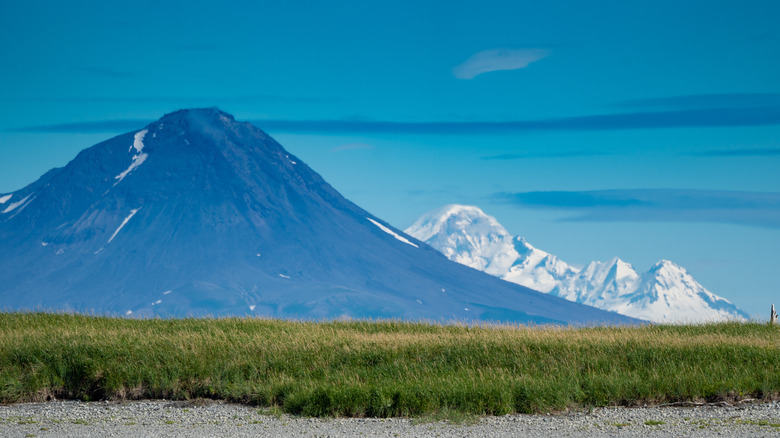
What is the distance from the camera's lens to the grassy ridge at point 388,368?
901 inches

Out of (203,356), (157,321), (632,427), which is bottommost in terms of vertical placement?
(632,427)

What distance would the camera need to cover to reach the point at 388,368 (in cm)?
2727

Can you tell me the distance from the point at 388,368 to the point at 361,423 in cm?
594

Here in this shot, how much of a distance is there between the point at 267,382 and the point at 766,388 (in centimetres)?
1524

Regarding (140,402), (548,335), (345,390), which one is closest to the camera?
(345,390)

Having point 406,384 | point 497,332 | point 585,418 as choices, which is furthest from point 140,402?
point 497,332

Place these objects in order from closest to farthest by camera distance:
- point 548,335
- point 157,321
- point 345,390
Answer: point 345,390 < point 548,335 < point 157,321

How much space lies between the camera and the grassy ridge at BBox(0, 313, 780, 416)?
75.0 ft

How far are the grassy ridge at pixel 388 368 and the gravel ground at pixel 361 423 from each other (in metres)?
0.88

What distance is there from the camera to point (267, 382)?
25625 mm

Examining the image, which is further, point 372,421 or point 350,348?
point 350,348

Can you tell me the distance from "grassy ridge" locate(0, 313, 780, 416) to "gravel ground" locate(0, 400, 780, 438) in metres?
0.88

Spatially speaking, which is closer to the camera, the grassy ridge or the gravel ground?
the gravel ground

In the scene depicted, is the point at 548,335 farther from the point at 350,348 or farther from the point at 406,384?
the point at 406,384
